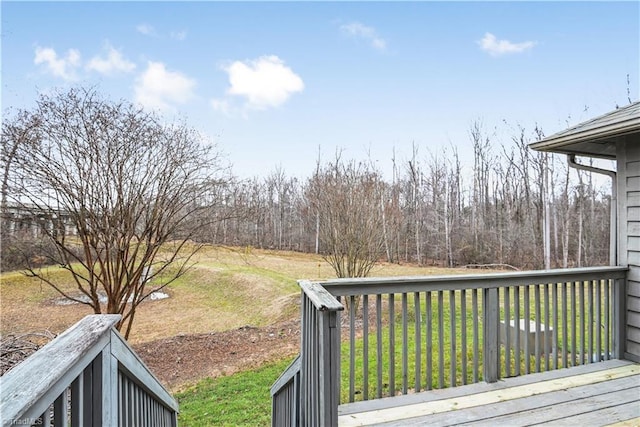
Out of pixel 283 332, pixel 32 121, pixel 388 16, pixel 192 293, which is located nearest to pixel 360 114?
pixel 388 16

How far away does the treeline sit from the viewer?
889cm

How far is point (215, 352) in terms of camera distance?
7.08 m

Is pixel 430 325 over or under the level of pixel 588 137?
under

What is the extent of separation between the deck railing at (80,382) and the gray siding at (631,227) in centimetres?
377

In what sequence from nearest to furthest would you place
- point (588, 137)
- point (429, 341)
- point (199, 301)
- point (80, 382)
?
point (80, 382), point (429, 341), point (588, 137), point (199, 301)

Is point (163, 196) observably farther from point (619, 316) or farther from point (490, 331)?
point (619, 316)

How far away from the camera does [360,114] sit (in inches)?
616

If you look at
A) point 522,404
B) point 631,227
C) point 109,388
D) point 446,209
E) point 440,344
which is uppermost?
point 446,209

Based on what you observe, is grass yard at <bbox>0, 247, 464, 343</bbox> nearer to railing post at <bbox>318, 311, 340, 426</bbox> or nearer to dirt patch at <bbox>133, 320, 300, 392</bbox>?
dirt patch at <bbox>133, 320, 300, 392</bbox>

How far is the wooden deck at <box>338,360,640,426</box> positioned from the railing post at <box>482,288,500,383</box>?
0.09 meters

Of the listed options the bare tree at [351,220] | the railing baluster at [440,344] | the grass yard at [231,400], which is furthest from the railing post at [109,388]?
the bare tree at [351,220]

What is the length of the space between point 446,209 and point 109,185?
1592 cm

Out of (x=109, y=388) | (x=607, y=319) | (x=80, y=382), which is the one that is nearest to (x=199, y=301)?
(x=607, y=319)

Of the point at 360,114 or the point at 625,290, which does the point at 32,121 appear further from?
the point at 360,114
